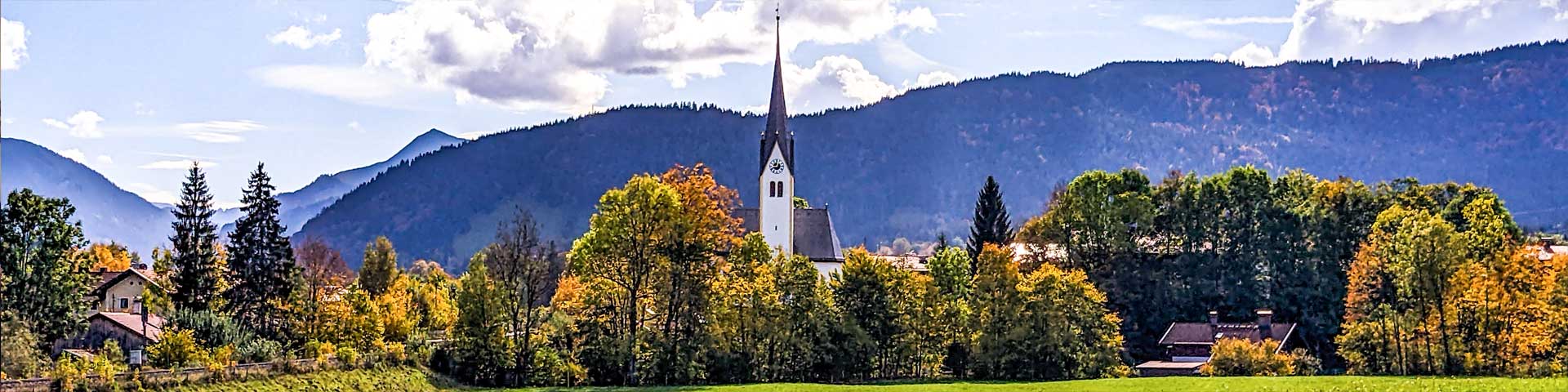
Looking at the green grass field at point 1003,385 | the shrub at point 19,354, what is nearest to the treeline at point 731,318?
the green grass field at point 1003,385

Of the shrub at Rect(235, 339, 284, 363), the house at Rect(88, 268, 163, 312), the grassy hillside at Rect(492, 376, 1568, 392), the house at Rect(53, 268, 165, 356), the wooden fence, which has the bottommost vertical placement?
the grassy hillside at Rect(492, 376, 1568, 392)

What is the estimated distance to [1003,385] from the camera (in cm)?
5256

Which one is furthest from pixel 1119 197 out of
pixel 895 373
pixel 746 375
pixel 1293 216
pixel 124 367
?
pixel 124 367

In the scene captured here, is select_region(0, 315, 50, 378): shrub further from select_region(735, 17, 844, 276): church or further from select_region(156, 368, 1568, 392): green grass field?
select_region(735, 17, 844, 276): church

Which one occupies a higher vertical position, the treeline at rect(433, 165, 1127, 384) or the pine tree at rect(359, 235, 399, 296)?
the pine tree at rect(359, 235, 399, 296)

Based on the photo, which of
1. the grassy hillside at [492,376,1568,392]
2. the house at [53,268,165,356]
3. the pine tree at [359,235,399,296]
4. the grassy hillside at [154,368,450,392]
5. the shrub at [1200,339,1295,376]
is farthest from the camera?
the pine tree at [359,235,399,296]

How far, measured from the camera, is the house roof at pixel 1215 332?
71875 millimetres

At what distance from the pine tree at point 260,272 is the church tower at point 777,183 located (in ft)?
113

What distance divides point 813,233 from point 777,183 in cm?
387

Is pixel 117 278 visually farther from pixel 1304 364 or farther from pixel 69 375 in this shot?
pixel 1304 364

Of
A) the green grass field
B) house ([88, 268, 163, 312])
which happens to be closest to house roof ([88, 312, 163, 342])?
the green grass field

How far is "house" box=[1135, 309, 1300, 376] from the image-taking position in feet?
233

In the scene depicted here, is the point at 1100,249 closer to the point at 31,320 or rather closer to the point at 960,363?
the point at 960,363

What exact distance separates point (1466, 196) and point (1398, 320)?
2294 cm
